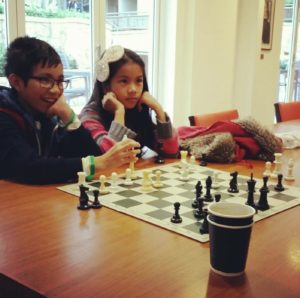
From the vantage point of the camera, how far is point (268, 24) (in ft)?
16.8

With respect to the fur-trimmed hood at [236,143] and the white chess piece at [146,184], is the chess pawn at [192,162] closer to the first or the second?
the fur-trimmed hood at [236,143]

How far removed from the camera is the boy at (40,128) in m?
1.37

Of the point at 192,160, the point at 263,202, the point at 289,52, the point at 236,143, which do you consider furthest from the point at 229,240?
the point at 289,52

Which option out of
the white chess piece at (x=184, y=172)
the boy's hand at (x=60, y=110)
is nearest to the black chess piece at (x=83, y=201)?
the white chess piece at (x=184, y=172)

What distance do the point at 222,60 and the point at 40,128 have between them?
10.4ft

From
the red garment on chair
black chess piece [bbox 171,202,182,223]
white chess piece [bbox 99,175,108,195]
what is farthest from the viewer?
the red garment on chair

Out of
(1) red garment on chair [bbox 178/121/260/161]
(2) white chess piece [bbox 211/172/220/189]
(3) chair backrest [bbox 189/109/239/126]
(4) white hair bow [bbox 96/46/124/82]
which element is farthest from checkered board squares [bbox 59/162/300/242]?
(3) chair backrest [bbox 189/109/239/126]

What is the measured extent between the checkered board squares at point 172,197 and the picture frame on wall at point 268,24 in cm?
398

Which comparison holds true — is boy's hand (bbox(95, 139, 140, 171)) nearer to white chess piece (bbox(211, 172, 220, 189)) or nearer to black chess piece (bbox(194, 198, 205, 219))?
white chess piece (bbox(211, 172, 220, 189))

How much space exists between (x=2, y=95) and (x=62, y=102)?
0.73ft

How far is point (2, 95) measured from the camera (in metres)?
1.48

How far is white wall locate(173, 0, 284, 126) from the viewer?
3.98 meters

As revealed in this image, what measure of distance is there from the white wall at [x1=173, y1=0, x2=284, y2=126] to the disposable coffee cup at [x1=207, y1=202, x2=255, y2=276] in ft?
10.8

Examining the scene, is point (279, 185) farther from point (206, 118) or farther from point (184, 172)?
point (206, 118)
